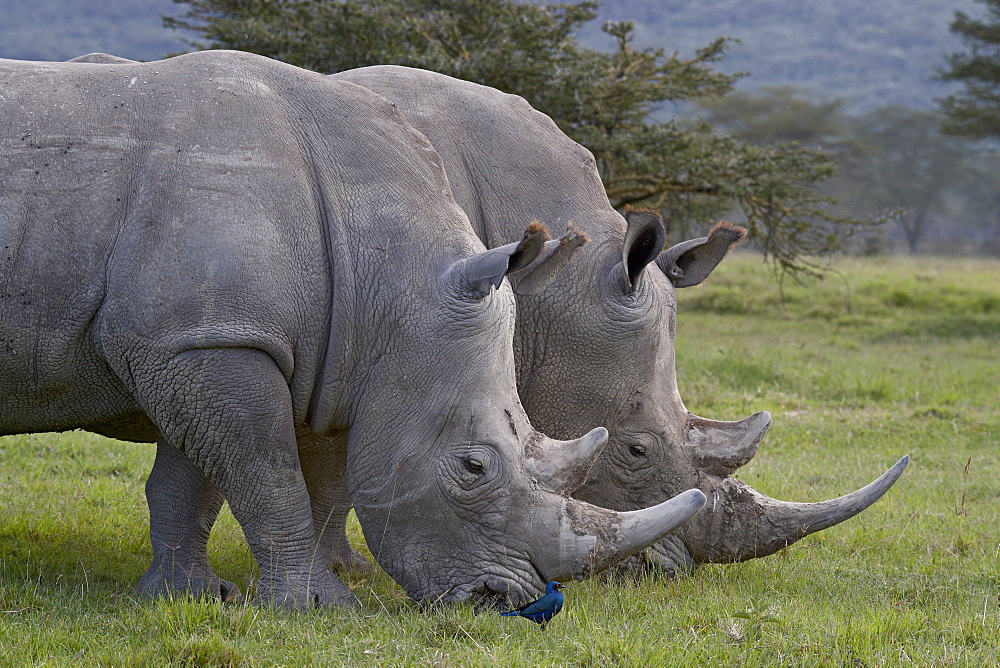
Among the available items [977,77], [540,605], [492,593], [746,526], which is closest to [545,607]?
[540,605]

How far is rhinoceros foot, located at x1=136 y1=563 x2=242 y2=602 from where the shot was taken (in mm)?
5247

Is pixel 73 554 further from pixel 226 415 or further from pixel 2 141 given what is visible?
pixel 2 141

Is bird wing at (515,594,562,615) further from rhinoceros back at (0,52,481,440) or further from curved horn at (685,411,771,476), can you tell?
curved horn at (685,411,771,476)

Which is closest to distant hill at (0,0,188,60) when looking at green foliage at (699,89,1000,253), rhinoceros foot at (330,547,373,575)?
green foliage at (699,89,1000,253)

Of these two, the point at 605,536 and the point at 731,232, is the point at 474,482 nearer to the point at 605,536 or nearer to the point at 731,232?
the point at 605,536

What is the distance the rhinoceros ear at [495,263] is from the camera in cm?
463

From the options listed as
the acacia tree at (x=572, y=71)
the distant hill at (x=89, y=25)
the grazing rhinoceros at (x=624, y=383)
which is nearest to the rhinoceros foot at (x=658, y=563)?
the grazing rhinoceros at (x=624, y=383)

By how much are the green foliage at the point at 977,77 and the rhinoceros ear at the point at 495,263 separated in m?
17.9

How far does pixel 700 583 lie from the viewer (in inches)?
213

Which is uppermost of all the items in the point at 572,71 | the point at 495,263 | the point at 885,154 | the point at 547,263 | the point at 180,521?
the point at 495,263

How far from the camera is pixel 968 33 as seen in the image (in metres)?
21.6

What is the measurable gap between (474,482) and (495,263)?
834mm

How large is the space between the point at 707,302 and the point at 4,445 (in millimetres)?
12705

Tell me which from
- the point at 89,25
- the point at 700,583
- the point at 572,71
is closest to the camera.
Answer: the point at 700,583
